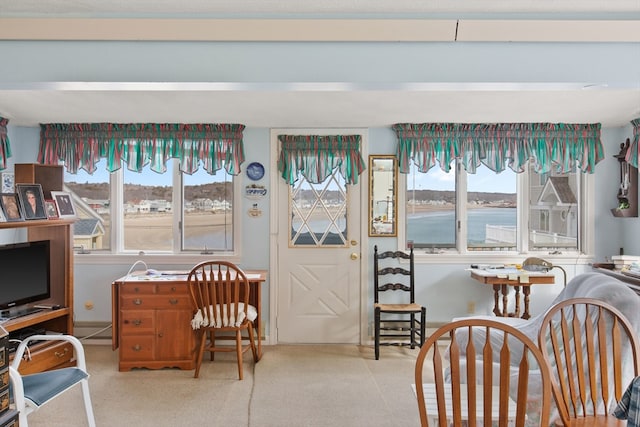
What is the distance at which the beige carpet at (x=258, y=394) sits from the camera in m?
3.08

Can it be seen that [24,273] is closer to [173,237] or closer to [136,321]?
[136,321]

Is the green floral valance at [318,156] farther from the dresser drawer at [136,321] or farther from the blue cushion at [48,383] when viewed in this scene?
the blue cushion at [48,383]

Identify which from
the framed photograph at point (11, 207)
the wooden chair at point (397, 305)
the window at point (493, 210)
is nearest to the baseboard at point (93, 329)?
the framed photograph at point (11, 207)

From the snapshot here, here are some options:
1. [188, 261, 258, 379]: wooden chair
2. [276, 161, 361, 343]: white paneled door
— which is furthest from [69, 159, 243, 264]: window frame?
[188, 261, 258, 379]: wooden chair

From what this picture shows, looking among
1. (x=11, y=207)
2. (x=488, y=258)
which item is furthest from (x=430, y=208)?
(x=11, y=207)

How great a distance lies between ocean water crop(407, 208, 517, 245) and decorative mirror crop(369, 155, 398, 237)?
9.0 inches

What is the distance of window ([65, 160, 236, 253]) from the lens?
4758 mm

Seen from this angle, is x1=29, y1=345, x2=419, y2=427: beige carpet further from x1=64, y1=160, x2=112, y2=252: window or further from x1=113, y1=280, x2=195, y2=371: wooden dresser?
x1=64, y1=160, x2=112, y2=252: window

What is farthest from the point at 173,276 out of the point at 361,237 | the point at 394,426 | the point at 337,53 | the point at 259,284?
the point at 337,53

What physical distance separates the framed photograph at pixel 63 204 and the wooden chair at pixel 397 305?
2830mm

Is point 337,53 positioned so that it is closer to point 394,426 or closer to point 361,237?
point 394,426

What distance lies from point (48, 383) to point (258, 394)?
1.43 meters

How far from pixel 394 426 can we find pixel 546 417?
4.94ft

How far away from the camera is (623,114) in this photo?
4281 mm
